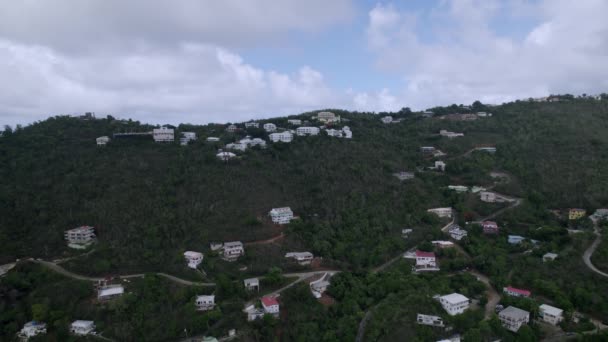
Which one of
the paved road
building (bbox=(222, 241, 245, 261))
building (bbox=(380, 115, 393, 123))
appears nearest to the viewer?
the paved road

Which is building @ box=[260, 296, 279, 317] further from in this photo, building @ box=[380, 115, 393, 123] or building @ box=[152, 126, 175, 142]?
building @ box=[380, 115, 393, 123]

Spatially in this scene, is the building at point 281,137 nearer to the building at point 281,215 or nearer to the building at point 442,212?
the building at point 281,215

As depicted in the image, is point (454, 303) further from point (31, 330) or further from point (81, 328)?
point (31, 330)

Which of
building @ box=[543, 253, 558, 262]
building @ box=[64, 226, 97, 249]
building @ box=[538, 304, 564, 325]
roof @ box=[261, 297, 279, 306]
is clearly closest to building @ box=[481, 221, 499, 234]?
building @ box=[543, 253, 558, 262]

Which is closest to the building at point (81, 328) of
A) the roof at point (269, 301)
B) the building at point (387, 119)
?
Result: the roof at point (269, 301)

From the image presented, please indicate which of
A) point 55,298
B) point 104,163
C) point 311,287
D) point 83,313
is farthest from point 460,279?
point 104,163

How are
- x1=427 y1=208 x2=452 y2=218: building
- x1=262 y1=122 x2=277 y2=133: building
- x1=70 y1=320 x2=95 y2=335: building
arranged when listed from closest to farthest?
x1=70 y1=320 x2=95 y2=335: building < x1=427 y1=208 x2=452 y2=218: building < x1=262 y1=122 x2=277 y2=133: building
